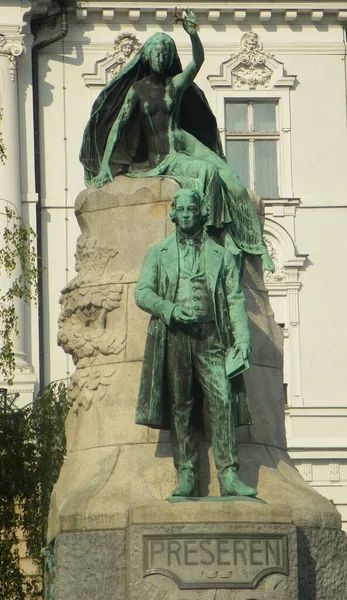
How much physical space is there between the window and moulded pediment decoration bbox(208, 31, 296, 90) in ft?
1.14

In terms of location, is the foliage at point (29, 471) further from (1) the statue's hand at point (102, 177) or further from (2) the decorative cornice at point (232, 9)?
(2) the decorative cornice at point (232, 9)

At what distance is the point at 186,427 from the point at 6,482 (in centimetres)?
1082

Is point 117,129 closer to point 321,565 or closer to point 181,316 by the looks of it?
point 181,316

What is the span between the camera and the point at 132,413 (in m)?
13.1

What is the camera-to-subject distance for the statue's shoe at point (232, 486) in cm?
1216

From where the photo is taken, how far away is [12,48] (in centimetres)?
3600

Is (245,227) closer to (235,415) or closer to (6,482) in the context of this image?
(235,415)

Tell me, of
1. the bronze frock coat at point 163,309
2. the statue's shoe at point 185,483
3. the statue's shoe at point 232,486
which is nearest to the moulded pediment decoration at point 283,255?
the bronze frock coat at point 163,309

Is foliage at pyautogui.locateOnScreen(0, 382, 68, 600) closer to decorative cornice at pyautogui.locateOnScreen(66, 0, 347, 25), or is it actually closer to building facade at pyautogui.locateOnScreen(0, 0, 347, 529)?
building facade at pyautogui.locateOnScreen(0, 0, 347, 529)

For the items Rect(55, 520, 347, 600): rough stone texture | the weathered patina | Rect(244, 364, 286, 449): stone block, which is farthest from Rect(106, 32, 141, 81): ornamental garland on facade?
Rect(55, 520, 347, 600): rough stone texture

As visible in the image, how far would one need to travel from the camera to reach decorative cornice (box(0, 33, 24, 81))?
3584 centimetres

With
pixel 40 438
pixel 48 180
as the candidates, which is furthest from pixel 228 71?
pixel 40 438

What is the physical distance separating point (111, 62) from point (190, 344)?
2519 centimetres

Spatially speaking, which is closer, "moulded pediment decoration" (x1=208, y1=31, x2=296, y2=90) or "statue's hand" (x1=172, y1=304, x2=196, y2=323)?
"statue's hand" (x1=172, y1=304, x2=196, y2=323)
